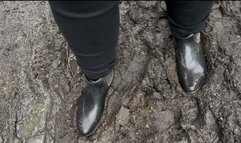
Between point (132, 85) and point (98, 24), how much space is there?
23.9 inches

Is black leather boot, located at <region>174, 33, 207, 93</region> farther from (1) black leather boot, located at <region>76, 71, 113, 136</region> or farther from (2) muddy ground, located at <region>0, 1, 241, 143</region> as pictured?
(1) black leather boot, located at <region>76, 71, 113, 136</region>

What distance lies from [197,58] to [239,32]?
272 mm

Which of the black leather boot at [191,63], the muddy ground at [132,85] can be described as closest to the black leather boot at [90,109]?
the muddy ground at [132,85]

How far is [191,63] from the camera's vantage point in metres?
1.46

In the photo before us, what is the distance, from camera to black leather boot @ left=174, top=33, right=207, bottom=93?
1.46 m

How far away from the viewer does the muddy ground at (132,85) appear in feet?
4.76

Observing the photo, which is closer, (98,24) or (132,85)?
(98,24)

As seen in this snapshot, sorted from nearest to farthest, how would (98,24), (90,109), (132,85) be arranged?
1. (98,24)
2. (90,109)
3. (132,85)

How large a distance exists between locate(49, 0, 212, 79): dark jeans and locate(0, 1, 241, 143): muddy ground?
290 mm

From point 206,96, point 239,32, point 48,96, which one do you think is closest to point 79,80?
point 48,96

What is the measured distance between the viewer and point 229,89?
147 cm

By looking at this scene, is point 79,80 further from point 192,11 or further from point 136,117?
point 192,11

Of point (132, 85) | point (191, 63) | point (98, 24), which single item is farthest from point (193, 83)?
point (98, 24)

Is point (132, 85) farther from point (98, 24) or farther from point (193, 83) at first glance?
point (98, 24)
